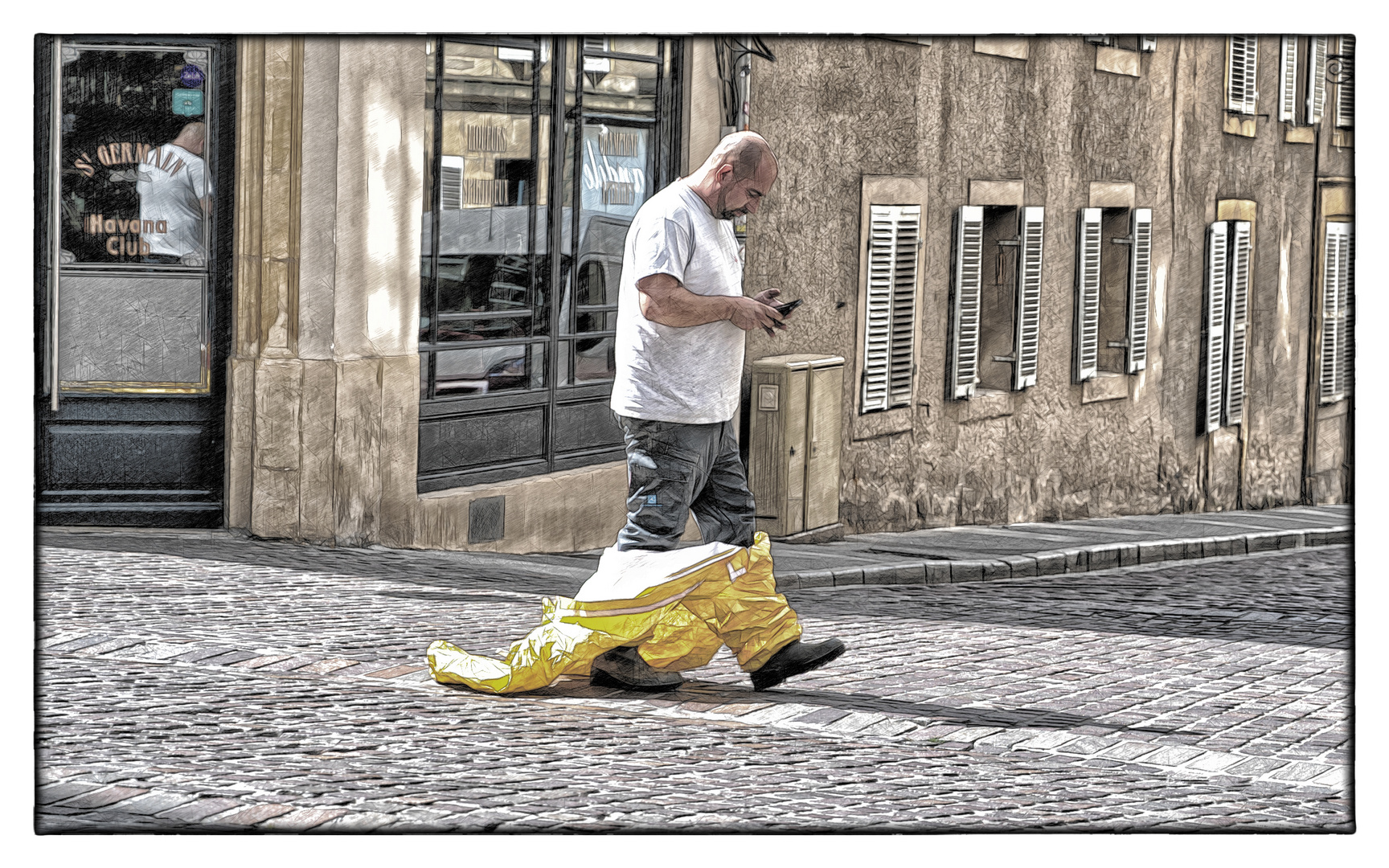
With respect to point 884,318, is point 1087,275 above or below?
above

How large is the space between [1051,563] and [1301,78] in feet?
14.7

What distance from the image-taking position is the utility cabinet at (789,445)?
10.6m

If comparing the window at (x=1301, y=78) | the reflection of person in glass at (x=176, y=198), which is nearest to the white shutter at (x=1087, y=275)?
the window at (x=1301, y=78)

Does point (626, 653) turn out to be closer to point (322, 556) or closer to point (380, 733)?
point (380, 733)

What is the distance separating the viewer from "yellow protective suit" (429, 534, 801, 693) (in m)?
6.06

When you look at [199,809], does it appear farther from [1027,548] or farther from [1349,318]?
[1027,548]

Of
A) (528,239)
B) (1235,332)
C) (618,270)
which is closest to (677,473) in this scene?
(1235,332)

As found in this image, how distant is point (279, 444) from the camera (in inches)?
339

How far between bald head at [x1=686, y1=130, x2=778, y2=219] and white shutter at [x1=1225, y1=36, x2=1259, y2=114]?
154 centimetres

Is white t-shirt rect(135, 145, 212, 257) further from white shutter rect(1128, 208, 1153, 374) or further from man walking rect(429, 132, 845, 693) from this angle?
white shutter rect(1128, 208, 1153, 374)

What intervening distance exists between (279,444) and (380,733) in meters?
3.25

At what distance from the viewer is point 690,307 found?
595 centimetres

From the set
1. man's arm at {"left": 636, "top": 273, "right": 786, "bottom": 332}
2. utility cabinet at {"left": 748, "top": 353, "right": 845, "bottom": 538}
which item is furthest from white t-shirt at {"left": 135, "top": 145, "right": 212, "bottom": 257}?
utility cabinet at {"left": 748, "top": 353, "right": 845, "bottom": 538}

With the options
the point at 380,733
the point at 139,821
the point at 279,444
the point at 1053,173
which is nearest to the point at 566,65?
the point at 279,444
